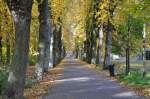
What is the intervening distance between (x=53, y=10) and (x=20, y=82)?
76.9ft

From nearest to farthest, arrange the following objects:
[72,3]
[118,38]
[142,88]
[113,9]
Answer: [142,88] → [113,9] → [72,3] → [118,38]

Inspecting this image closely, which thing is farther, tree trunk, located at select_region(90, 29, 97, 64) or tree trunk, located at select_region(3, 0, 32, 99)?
tree trunk, located at select_region(90, 29, 97, 64)

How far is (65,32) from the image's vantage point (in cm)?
8619

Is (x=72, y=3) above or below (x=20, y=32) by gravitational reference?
above

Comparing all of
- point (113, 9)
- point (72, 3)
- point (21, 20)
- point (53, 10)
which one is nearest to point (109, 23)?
point (113, 9)

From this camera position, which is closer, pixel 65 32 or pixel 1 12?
pixel 1 12

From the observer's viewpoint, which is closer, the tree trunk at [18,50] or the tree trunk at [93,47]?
the tree trunk at [18,50]

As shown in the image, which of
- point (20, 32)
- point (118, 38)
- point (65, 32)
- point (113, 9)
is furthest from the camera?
point (65, 32)

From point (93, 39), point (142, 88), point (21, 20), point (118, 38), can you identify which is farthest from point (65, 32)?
point (21, 20)

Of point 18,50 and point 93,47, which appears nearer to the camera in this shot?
point 18,50

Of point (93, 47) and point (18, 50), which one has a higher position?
point (93, 47)

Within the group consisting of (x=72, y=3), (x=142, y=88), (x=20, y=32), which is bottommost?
(x=142, y=88)

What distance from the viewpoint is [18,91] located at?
15469mm

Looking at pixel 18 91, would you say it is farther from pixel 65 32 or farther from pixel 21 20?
pixel 65 32
